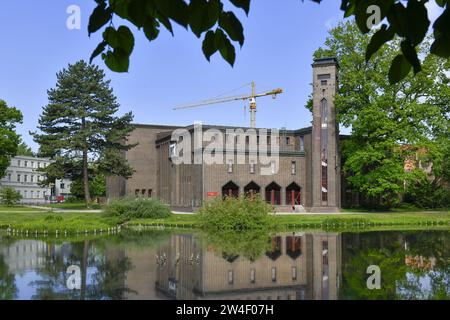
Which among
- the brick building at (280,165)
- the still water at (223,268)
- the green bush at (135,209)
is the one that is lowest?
the still water at (223,268)

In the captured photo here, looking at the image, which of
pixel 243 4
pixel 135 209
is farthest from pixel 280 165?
pixel 243 4

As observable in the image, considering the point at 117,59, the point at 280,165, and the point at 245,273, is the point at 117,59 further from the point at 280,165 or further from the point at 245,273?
the point at 280,165

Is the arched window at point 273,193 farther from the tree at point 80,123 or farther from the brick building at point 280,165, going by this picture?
the tree at point 80,123

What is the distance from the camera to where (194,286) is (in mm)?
12594

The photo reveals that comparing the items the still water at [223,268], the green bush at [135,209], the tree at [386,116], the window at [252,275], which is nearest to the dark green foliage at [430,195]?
the tree at [386,116]

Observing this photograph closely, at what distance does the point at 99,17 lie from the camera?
279 centimetres

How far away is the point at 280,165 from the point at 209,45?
48.0 m

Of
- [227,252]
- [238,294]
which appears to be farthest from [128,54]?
[227,252]

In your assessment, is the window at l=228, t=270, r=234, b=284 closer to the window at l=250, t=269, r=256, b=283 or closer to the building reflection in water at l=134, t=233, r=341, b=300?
the building reflection in water at l=134, t=233, r=341, b=300

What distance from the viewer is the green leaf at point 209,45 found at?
2.88 metres

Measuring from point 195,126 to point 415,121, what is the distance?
67.8 feet

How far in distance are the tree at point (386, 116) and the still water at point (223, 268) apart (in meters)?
20.5

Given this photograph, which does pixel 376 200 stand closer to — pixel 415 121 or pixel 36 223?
pixel 415 121

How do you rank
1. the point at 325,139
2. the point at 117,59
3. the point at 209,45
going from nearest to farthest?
the point at 209,45 < the point at 117,59 < the point at 325,139
